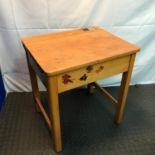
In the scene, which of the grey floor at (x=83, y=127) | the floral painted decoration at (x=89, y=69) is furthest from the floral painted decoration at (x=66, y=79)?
the grey floor at (x=83, y=127)

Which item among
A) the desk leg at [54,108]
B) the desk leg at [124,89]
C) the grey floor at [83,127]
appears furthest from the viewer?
the grey floor at [83,127]

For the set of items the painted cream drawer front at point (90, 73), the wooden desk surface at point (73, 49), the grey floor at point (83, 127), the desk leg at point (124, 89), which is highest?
the wooden desk surface at point (73, 49)

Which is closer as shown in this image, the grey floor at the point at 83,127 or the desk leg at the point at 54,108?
the desk leg at the point at 54,108

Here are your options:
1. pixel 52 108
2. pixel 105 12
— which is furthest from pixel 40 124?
pixel 105 12

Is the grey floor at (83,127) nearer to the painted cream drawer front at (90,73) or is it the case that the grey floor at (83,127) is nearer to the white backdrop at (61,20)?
the white backdrop at (61,20)

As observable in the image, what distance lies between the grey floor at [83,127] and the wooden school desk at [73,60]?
0.17 metres

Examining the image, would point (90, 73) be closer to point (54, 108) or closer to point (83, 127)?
point (54, 108)

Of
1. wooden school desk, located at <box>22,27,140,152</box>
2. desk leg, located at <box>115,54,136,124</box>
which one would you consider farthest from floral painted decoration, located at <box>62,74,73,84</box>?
desk leg, located at <box>115,54,136,124</box>

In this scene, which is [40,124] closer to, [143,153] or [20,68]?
[20,68]

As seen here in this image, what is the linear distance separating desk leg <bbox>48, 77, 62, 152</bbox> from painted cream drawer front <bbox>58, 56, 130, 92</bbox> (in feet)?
0.11

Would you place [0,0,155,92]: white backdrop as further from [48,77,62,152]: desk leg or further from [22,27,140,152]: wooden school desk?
[48,77,62,152]: desk leg

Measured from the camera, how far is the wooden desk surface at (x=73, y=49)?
32.1 inches

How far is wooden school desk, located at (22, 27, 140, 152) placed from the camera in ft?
2.67

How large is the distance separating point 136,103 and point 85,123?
535 millimetres
